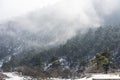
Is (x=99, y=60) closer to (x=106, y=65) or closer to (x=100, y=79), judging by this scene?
(x=106, y=65)

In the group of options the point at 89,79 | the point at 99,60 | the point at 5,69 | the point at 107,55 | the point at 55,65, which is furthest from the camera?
the point at 5,69

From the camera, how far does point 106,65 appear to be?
103 m

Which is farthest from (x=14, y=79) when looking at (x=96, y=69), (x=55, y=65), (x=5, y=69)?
(x=5, y=69)

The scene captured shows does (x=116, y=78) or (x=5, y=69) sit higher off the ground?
(x=5, y=69)

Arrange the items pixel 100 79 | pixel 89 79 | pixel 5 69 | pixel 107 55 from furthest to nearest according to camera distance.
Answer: pixel 5 69 < pixel 107 55 < pixel 89 79 < pixel 100 79

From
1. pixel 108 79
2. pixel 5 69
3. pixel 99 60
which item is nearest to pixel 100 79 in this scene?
pixel 108 79

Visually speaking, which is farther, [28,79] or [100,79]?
[28,79]

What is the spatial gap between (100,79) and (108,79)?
5.36ft

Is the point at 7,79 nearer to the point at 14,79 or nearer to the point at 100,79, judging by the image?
the point at 14,79

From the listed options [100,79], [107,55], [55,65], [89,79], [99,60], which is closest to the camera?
[100,79]

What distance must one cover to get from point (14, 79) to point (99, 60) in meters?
25.7

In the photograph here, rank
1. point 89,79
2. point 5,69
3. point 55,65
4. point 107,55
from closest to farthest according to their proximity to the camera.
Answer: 1. point 89,79
2. point 107,55
3. point 55,65
4. point 5,69

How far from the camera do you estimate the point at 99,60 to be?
10175cm

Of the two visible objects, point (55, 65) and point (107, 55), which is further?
point (55, 65)
